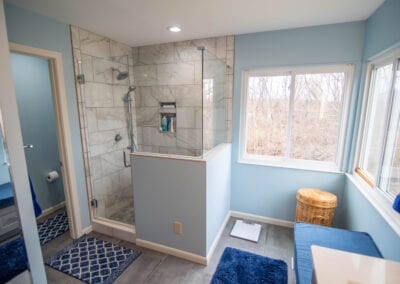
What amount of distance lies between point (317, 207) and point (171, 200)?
5.21 ft

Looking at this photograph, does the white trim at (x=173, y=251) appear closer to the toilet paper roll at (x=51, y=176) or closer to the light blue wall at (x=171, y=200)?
the light blue wall at (x=171, y=200)

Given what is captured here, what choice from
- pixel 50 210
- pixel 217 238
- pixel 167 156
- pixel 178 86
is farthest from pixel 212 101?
pixel 50 210

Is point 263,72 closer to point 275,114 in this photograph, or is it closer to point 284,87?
point 284,87

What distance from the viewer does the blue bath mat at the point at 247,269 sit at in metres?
1.87

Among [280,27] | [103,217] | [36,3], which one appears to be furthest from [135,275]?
[280,27]

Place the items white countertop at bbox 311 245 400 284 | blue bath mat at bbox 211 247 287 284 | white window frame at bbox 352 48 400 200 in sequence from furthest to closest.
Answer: blue bath mat at bbox 211 247 287 284, white window frame at bbox 352 48 400 200, white countertop at bbox 311 245 400 284

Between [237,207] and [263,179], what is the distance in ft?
1.91

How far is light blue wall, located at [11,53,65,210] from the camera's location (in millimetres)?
2703

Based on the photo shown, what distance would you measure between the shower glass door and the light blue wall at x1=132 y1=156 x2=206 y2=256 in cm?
35

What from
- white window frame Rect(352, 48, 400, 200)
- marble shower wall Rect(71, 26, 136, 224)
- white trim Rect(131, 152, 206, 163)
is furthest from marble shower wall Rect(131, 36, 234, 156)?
white window frame Rect(352, 48, 400, 200)

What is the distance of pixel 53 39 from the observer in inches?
82.9

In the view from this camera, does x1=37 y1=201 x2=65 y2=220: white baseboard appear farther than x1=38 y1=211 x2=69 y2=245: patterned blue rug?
Yes

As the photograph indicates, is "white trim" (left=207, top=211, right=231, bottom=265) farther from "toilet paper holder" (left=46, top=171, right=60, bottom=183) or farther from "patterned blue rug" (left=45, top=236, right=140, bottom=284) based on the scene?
"toilet paper holder" (left=46, top=171, right=60, bottom=183)

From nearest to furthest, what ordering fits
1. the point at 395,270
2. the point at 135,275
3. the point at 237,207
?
the point at 395,270
the point at 135,275
the point at 237,207
